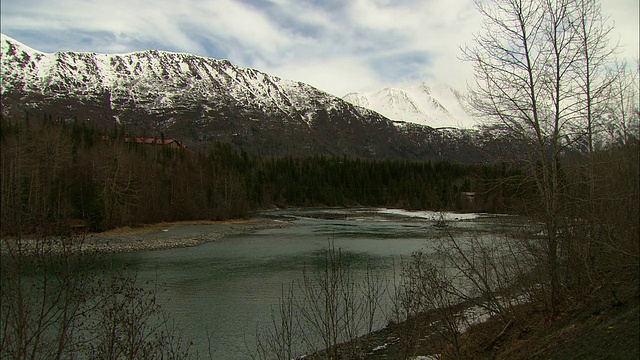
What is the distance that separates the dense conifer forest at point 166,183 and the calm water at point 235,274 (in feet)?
16.3

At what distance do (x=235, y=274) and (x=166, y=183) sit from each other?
51791 millimetres

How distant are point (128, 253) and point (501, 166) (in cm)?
3283

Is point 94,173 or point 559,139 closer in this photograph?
point 559,139

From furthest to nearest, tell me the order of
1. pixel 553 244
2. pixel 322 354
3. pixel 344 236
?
pixel 344 236 → pixel 322 354 → pixel 553 244

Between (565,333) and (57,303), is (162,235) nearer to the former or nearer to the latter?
(57,303)

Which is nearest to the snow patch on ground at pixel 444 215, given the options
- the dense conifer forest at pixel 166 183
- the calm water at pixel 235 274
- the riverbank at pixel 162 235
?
the dense conifer forest at pixel 166 183

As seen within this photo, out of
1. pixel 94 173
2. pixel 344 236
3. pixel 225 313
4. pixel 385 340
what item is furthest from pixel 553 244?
pixel 94 173

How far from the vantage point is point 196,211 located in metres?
72.0

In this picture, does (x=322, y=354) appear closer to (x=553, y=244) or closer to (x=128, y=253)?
(x=553, y=244)

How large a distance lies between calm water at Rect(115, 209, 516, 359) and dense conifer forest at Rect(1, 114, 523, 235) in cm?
497

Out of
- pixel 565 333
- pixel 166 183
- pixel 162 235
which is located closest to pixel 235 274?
pixel 565 333

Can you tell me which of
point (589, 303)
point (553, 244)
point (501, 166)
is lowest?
point (589, 303)

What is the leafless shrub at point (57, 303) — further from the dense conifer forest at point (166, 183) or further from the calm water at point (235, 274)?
the calm water at point (235, 274)

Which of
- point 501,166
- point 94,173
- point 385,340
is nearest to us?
point 501,166
